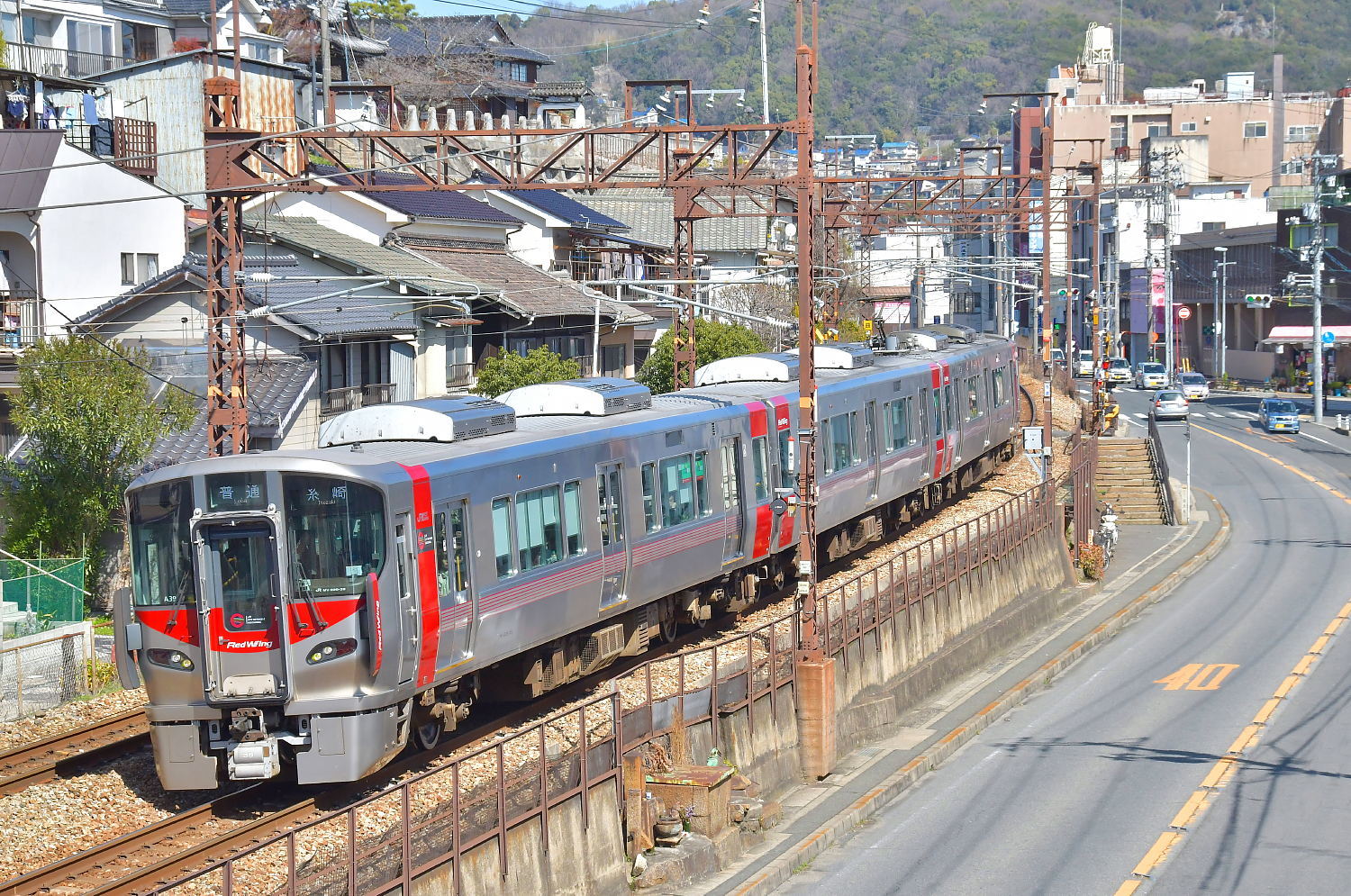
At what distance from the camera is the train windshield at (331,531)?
1320 cm

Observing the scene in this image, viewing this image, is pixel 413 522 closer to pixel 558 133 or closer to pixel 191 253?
pixel 558 133

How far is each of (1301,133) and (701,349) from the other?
94.9 metres

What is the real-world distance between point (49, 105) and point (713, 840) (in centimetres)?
2736

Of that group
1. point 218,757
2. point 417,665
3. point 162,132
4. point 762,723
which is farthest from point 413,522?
point 162,132

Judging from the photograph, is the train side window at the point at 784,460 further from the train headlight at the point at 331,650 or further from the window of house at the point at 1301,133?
the window of house at the point at 1301,133

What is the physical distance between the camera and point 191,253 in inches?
1242

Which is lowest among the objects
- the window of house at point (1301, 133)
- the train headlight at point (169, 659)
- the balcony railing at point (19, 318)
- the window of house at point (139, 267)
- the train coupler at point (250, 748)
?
the train coupler at point (250, 748)

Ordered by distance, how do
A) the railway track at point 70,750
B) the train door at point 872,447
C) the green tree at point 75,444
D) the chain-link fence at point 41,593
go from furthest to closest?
the train door at point 872,447 → the green tree at point 75,444 → the chain-link fence at point 41,593 → the railway track at point 70,750

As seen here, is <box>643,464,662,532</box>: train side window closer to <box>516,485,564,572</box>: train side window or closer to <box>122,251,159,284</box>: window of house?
<box>516,485,564,572</box>: train side window

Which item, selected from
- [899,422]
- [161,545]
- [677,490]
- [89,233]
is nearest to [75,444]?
[89,233]

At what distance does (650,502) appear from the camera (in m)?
18.5

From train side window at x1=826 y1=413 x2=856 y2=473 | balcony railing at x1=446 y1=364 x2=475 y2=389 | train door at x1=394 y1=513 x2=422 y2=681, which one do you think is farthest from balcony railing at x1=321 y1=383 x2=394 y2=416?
train door at x1=394 y1=513 x2=422 y2=681

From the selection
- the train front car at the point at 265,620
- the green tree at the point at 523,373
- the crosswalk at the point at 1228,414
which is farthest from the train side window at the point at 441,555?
the crosswalk at the point at 1228,414

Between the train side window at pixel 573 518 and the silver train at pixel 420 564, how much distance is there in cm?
4
